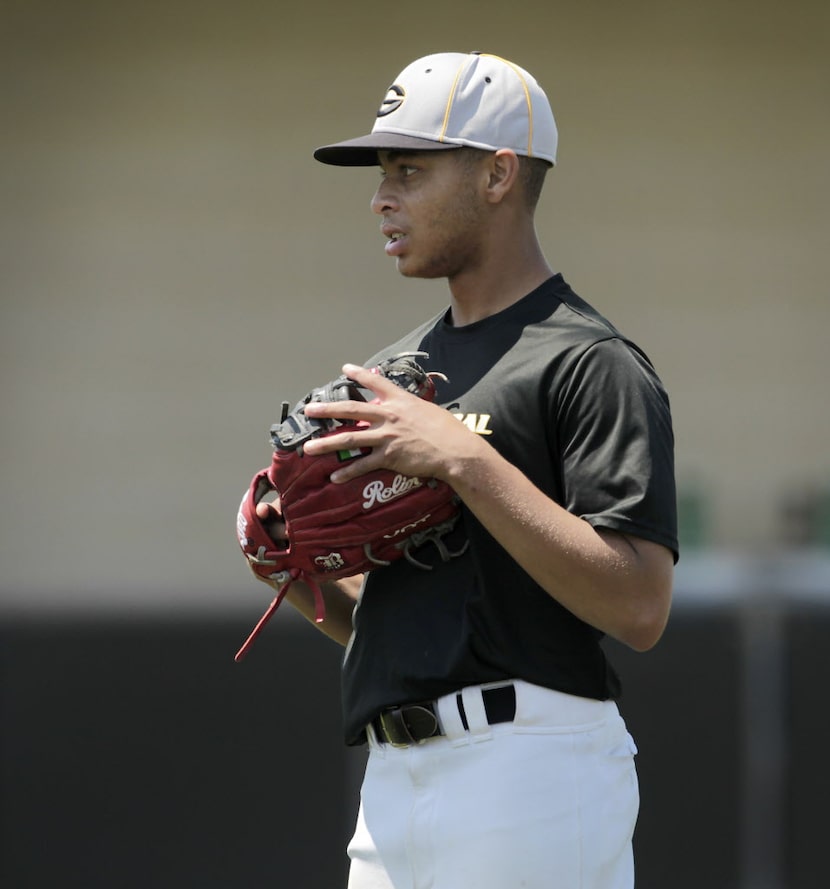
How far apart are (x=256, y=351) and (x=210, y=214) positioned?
65 cm

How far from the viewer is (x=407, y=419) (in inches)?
86.0

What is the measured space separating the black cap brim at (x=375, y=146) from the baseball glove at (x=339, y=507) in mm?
353

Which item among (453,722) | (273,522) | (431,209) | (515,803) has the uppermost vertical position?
(431,209)

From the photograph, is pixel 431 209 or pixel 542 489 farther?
pixel 431 209

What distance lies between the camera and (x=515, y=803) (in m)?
2.26

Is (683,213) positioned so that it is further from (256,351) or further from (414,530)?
(414,530)

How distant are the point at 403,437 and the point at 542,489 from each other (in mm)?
295

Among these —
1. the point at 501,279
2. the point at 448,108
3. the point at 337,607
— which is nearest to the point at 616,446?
the point at 501,279

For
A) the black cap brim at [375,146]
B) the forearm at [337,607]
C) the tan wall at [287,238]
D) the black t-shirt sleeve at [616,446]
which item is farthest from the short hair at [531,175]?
the tan wall at [287,238]

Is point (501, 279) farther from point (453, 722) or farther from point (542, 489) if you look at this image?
point (453, 722)

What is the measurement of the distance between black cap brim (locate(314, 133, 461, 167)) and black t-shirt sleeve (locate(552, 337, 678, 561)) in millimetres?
443

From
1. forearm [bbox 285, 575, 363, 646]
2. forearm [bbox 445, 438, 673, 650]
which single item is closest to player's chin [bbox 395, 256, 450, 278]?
forearm [bbox 445, 438, 673, 650]

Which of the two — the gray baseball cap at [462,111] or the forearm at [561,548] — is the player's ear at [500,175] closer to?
the gray baseball cap at [462,111]

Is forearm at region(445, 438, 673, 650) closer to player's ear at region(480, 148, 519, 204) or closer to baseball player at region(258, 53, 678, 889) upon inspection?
baseball player at region(258, 53, 678, 889)
